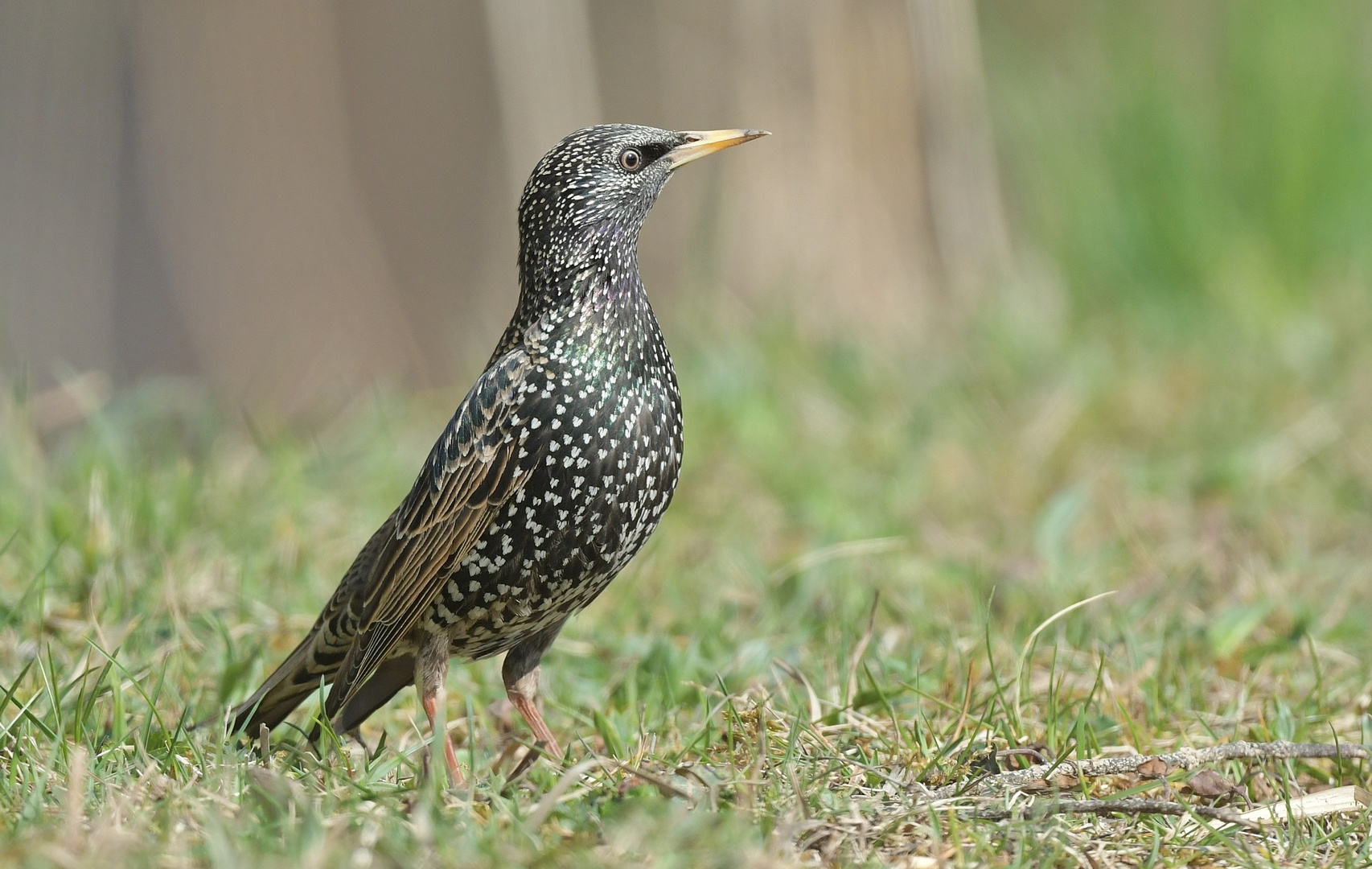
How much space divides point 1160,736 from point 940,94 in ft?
18.1

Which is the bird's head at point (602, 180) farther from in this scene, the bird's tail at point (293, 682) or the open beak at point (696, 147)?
the bird's tail at point (293, 682)

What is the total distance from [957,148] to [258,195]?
4.80m

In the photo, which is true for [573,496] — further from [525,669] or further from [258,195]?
[258,195]

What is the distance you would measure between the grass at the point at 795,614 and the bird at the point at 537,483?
0.20 m

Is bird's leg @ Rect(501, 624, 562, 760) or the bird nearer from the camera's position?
the bird

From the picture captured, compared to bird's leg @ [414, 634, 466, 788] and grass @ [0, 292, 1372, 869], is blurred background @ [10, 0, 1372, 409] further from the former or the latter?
bird's leg @ [414, 634, 466, 788]

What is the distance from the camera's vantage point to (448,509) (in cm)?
355

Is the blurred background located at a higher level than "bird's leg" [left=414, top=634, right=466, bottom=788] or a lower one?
higher

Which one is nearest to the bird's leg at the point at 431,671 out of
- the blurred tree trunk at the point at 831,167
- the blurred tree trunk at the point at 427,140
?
the blurred tree trunk at the point at 831,167

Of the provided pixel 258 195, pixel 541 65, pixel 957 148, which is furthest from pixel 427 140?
pixel 957 148

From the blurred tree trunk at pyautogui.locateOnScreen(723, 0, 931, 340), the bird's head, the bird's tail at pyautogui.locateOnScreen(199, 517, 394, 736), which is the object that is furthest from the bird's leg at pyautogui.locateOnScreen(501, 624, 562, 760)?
the blurred tree trunk at pyautogui.locateOnScreen(723, 0, 931, 340)

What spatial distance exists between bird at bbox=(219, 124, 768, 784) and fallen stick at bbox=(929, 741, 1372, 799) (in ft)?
3.27

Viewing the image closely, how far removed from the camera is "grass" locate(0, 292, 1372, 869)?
272 centimetres

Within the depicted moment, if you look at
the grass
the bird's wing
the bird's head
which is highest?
the bird's head
